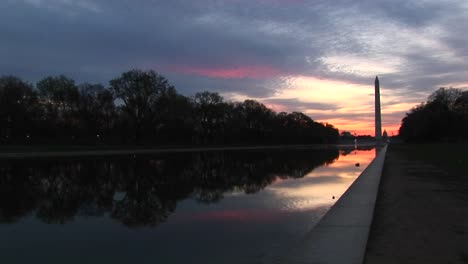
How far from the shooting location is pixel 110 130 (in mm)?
94188

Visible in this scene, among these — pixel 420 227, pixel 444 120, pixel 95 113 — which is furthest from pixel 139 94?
pixel 420 227

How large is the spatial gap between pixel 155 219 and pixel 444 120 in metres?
102

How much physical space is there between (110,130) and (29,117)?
67.8 ft

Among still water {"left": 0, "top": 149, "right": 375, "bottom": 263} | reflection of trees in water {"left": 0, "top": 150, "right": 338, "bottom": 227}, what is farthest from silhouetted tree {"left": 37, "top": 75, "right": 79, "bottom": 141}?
still water {"left": 0, "top": 149, "right": 375, "bottom": 263}

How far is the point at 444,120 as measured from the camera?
10138 centimetres

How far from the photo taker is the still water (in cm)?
881

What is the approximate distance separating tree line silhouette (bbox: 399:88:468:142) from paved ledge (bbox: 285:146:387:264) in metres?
89.6

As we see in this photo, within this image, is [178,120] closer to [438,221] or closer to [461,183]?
[461,183]

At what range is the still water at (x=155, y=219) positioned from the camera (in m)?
8.81

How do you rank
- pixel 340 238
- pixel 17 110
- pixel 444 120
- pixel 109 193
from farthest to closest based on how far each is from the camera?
1. pixel 444 120
2. pixel 17 110
3. pixel 109 193
4. pixel 340 238

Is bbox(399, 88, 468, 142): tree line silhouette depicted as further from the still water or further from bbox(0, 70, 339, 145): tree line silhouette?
the still water

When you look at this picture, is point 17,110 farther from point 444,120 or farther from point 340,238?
point 444,120

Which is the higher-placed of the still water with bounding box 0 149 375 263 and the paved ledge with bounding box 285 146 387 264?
the paved ledge with bounding box 285 146 387 264

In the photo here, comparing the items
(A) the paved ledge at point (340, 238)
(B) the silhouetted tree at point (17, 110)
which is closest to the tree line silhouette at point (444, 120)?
(B) the silhouetted tree at point (17, 110)
